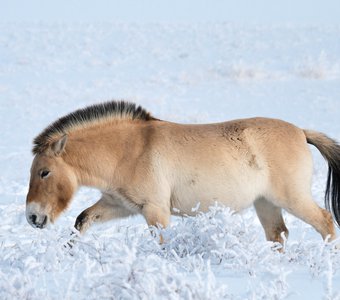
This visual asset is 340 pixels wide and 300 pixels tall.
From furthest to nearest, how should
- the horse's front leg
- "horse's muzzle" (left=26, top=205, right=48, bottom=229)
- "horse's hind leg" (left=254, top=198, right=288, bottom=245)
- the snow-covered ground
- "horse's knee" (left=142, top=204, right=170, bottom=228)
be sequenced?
"horse's hind leg" (left=254, top=198, right=288, bottom=245), the horse's front leg, "horse's muzzle" (left=26, top=205, right=48, bottom=229), "horse's knee" (left=142, top=204, right=170, bottom=228), the snow-covered ground

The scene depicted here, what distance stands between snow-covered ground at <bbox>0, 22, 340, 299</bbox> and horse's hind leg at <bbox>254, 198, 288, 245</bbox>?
141 millimetres

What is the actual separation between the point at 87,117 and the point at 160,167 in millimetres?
858

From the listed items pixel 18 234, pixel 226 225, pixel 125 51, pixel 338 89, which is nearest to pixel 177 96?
pixel 338 89

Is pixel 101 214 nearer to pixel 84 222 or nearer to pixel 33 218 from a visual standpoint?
pixel 84 222

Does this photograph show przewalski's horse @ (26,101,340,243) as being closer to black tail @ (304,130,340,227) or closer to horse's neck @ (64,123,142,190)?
horse's neck @ (64,123,142,190)

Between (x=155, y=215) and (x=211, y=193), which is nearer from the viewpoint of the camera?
(x=155, y=215)

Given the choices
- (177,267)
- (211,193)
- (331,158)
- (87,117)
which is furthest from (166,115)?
(177,267)

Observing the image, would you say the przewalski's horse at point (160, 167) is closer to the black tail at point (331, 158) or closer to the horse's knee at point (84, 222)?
the horse's knee at point (84, 222)

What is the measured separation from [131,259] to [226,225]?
4.09 ft

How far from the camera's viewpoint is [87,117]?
→ 6.46m

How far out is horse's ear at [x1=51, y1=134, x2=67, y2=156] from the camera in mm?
6152

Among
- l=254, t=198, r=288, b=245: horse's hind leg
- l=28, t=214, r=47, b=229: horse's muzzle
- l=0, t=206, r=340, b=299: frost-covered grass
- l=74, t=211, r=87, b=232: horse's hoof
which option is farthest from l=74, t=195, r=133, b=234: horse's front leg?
l=254, t=198, r=288, b=245: horse's hind leg

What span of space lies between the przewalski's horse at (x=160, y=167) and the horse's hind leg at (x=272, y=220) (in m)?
0.18

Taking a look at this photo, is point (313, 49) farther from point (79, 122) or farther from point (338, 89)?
point (79, 122)
